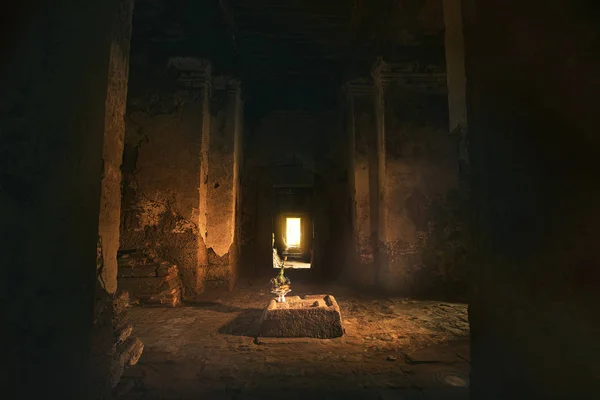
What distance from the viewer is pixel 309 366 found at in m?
2.83

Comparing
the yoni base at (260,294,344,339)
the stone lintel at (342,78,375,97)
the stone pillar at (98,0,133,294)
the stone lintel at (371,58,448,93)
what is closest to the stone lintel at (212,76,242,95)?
the stone lintel at (342,78,375,97)

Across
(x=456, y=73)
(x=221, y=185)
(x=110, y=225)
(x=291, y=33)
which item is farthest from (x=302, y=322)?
(x=291, y=33)

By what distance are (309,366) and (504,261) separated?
1.98m

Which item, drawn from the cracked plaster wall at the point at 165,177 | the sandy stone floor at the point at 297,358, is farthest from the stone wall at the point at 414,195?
the cracked plaster wall at the point at 165,177

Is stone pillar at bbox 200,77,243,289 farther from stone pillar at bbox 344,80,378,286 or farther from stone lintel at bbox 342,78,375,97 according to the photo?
stone pillar at bbox 344,80,378,286

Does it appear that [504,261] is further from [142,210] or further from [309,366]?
[142,210]

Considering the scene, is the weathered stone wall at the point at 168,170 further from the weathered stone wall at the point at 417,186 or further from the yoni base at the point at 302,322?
the weathered stone wall at the point at 417,186

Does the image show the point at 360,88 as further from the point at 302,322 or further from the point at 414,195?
the point at 302,322

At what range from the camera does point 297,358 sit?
302cm

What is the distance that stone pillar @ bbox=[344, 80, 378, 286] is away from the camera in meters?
6.67

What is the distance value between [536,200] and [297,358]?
2445mm

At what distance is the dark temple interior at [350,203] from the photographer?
144 cm

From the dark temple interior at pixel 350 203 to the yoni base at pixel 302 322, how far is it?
0.07 ft

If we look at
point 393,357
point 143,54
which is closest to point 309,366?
point 393,357
